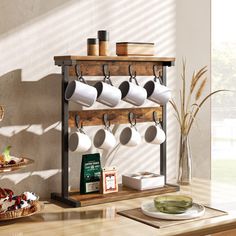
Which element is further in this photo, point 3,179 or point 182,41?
point 182,41

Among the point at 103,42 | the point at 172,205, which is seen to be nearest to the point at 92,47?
the point at 103,42

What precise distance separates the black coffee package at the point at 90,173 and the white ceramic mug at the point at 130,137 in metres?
0.17

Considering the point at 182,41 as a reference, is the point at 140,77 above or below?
below

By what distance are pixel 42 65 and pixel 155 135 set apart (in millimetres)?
606

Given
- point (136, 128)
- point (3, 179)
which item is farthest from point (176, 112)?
point (3, 179)

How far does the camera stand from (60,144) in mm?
2400

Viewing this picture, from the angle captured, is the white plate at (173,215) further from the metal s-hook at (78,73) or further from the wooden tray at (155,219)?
the metal s-hook at (78,73)

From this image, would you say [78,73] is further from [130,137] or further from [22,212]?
[22,212]

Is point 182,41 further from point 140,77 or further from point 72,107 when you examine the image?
point 72,107

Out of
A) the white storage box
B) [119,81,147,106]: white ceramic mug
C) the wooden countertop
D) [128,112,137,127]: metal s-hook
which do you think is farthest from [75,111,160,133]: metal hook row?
→ the wooden countertop

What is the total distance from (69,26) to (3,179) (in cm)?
73

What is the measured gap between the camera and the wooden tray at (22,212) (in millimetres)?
1909

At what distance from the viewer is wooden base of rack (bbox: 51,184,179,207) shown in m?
2.19

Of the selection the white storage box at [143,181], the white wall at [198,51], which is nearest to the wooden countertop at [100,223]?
the white storage box at [143,181]
